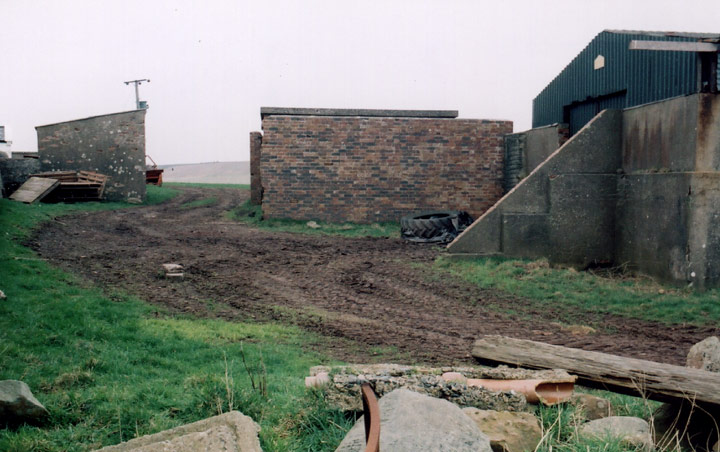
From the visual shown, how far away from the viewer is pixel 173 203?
22.2 meters

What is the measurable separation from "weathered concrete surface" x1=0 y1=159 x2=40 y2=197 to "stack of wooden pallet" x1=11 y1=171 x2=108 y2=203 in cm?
30

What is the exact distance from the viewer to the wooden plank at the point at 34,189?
1769 cm

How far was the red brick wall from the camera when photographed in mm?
16484

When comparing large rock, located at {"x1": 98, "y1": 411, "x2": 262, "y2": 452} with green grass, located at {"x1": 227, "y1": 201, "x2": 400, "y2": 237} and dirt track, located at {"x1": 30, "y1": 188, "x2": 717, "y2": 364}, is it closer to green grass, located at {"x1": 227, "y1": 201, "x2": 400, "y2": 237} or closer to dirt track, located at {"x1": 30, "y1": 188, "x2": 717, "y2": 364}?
dirt track, located at {"x1": 30, "y1": 188, "x2": 717, "y2": 364}

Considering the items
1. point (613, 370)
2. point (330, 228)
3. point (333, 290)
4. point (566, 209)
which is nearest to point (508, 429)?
point (613, 370)

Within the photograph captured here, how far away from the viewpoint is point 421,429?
277 centimetres

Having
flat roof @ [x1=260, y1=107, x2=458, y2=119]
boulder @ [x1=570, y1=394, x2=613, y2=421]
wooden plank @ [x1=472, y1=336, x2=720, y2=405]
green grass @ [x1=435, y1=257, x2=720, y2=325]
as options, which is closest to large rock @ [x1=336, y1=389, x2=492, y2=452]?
boulder @ [x1=570, y1=394, x2=613, y2=421]

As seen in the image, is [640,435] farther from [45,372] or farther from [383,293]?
[383,293]

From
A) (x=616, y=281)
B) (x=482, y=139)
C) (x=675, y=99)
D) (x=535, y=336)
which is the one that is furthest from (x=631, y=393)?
(x=482, y=139)

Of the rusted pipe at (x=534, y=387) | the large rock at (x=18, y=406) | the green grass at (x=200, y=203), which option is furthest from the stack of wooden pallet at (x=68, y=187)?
the rusted pipe at (x=534, y=387)

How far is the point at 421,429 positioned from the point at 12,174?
66.4 ft

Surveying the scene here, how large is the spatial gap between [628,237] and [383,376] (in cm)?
852

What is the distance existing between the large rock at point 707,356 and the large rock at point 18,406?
4.93m

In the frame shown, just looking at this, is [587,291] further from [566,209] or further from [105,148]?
[105,148]
